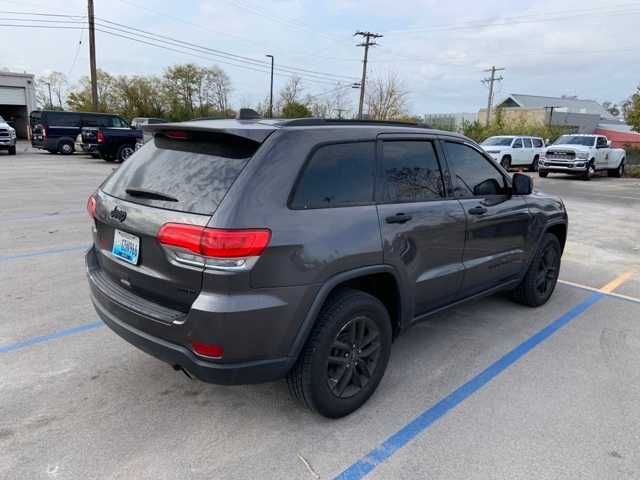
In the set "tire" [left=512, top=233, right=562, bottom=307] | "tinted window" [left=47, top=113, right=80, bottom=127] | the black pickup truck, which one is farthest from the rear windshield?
"tinted window" [left=47, top=113, right=80, bottom=127]

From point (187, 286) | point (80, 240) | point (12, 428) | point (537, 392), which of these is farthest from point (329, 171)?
point (80, 240)

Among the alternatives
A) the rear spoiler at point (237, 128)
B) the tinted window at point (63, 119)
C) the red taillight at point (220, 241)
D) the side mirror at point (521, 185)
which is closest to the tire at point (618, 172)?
the side mirror at point (521, 185)

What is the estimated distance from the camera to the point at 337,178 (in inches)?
112

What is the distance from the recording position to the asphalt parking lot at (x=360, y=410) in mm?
2545

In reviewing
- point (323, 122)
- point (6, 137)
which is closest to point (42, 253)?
point (323, 122)

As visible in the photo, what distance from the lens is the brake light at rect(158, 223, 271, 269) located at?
2.32 metres

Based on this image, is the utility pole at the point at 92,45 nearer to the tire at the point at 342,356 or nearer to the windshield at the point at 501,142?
the windshield at the point at 501,142

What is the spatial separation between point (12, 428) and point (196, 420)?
40.0 inches

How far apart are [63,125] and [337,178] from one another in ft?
79.2

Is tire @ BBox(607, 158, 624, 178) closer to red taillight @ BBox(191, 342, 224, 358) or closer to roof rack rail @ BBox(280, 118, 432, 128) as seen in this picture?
roof rack rail @ BBox(280, 118, 432, 128)

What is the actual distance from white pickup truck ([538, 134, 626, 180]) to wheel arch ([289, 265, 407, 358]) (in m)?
20.7

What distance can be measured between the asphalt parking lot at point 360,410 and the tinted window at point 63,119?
2077 cm

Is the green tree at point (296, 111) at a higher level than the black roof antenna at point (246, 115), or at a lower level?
higher

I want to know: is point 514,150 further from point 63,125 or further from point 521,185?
point 63,125
